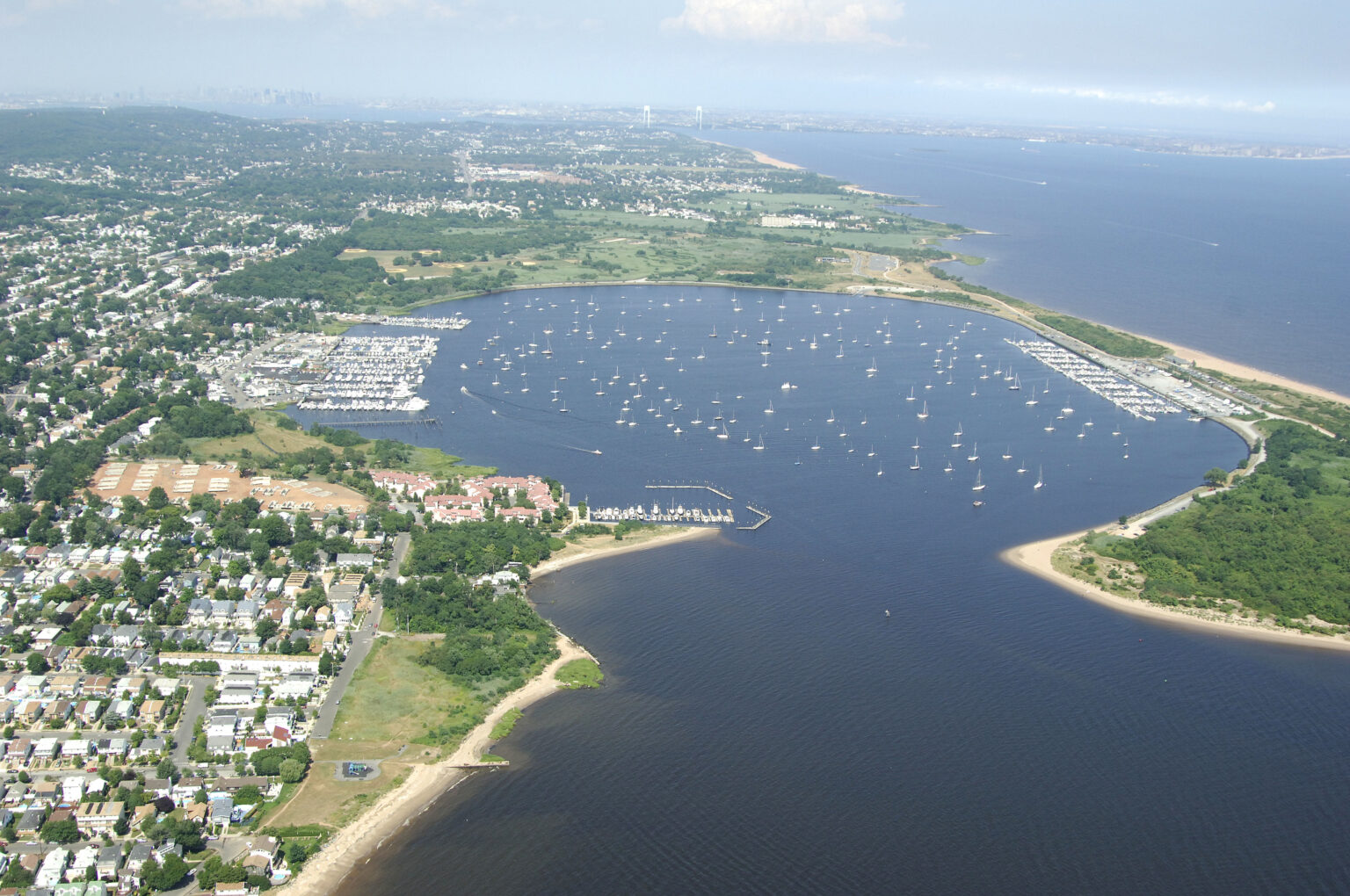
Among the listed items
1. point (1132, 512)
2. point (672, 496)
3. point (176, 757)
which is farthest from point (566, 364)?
point (176, 757)

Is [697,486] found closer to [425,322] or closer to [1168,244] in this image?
[425,322]

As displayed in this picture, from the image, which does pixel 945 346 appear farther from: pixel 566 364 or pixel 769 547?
pixel 769 547

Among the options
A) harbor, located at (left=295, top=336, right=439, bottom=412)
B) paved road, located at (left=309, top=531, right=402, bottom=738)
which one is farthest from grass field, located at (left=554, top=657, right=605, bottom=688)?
harbor, located at (left=295, top=336, right=439, bottom=412)

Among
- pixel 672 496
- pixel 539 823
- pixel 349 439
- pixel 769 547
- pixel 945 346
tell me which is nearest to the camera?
pixel 539 823

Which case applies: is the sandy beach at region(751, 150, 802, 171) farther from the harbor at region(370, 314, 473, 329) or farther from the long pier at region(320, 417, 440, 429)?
the long pier at region(320, 417, 440, 429)

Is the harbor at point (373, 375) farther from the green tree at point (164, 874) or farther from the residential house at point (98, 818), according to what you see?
the green tree at point (164, 874)
